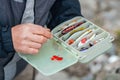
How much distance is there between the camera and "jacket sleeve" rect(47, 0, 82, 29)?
1.34 metres

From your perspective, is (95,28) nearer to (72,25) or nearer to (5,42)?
(72,25)

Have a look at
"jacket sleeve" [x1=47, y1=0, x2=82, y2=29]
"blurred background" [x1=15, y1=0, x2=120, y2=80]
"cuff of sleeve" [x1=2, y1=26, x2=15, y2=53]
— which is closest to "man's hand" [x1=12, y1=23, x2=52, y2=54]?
"cuff of sleeve" [x1=2, y1=26, x2=15, y2=53]

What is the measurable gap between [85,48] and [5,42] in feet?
0.76

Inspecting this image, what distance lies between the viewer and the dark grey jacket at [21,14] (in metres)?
1.17

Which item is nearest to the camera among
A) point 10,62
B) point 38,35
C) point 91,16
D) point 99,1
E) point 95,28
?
point 38,35

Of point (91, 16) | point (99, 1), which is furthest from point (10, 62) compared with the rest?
point (99, 1)

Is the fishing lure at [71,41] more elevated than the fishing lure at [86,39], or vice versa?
the fishing lure at [86,39]

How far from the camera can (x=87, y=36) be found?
120 centimetres

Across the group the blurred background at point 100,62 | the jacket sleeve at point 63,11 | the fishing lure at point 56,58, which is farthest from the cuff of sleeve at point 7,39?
the blurred background at point 100,62

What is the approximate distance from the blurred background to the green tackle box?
74cm

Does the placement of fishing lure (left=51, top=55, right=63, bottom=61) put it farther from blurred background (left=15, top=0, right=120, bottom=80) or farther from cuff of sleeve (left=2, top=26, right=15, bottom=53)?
blurred background (left=15, top=0, right=120, bottom=80)

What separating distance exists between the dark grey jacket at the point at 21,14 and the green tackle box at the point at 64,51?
6 centimetres

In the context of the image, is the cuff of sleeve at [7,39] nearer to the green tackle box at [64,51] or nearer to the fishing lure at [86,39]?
the green tackle box at [64,51]

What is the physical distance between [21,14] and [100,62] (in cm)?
110
